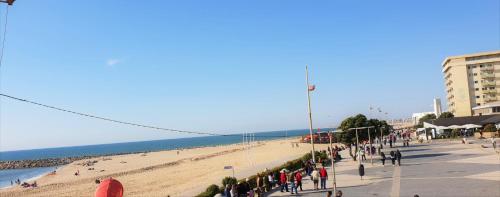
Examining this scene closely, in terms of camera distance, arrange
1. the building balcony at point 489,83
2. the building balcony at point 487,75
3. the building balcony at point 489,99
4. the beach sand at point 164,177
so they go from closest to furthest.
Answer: the beach sand at point 164,177
the building balcony at point 489,99
the building balcony at point 489,83
the building balcony at point 487,75

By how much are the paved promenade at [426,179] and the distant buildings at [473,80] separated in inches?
2870

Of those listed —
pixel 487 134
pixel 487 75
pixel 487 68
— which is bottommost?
pixel 487 134

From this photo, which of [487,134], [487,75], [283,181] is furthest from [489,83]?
[283,181]

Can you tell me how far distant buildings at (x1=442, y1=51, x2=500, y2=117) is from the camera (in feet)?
320

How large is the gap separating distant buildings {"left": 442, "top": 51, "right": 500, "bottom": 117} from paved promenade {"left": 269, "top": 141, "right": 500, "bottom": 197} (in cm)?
7291

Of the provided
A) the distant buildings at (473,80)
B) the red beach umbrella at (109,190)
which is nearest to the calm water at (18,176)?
the red beach umbrella at (109,190)

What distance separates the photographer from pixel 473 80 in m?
99.6

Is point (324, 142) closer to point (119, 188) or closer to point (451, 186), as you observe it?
point (451, 186)

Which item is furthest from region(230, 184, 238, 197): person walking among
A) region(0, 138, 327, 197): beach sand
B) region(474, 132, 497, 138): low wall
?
region(474, 132, 497, 138): low wall

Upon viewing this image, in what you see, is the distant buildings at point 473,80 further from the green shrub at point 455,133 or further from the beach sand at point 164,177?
the beach sand at point 164,177

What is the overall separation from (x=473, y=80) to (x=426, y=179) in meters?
86.7

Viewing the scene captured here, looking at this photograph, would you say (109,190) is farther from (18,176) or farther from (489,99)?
(489,99)

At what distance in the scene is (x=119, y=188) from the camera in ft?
23.2

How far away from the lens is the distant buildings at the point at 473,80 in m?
97.5
